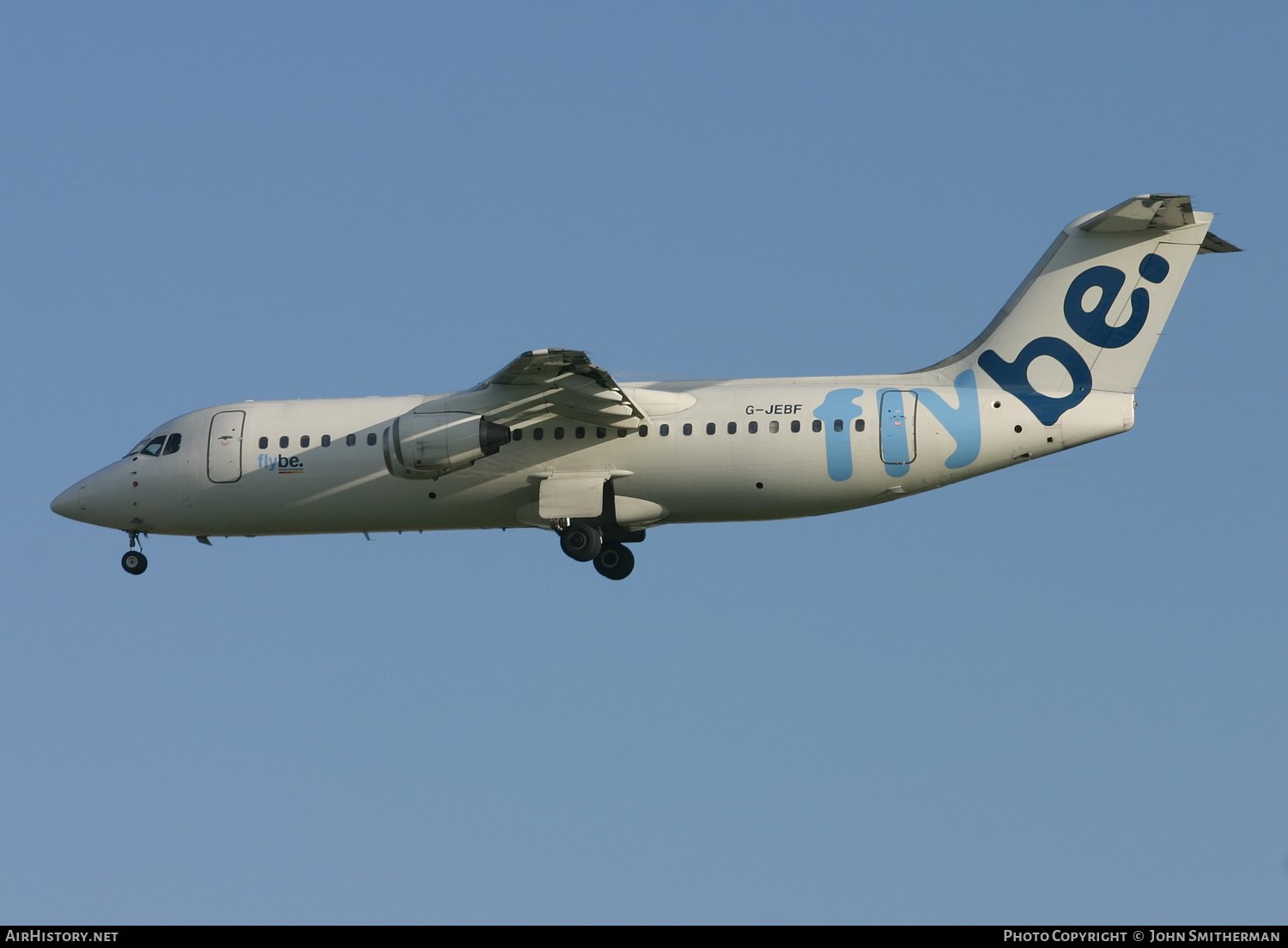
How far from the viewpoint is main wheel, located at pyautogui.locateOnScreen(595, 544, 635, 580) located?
29.4 metres

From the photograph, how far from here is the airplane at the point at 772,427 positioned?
2730 centimetres

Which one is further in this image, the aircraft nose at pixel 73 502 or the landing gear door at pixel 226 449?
the aircraft nose at pixel 73 502

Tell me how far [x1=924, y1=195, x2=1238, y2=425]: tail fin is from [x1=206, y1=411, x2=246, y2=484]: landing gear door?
11330 millimetres

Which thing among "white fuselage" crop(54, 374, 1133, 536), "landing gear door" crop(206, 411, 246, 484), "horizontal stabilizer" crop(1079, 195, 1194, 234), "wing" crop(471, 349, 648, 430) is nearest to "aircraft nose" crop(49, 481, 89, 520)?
"white fuselage" crop(54, 374, 1133, 536)

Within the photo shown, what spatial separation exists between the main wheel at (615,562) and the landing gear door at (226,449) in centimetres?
604

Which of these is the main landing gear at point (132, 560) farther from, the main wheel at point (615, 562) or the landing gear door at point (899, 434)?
the landing gear door at point (899, 434)

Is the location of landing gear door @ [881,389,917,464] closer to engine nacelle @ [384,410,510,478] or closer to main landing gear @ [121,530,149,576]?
engine nacelle @ [384,410,510,478]

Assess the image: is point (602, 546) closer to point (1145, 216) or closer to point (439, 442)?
point (439, 442)

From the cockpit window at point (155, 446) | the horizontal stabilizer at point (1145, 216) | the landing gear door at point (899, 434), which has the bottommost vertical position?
the landing gear door at point (899, 434)

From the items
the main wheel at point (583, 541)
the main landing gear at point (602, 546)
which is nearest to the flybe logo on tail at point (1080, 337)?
the main landing gear at point (602, 546)

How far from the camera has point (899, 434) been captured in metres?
27.2

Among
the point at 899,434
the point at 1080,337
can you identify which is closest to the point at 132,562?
the point at 899,434

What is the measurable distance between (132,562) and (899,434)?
13.2 meters
